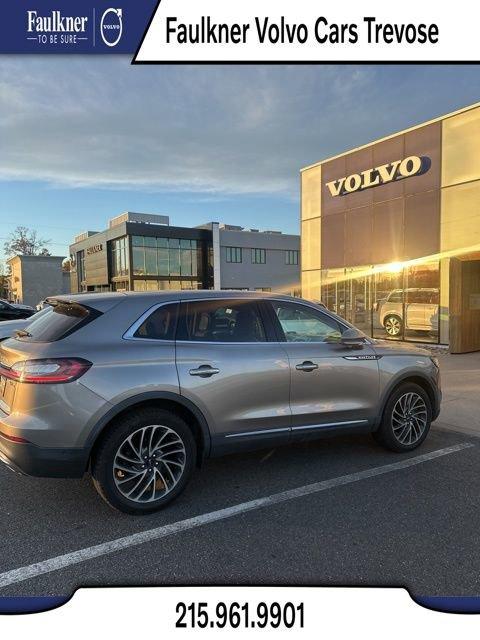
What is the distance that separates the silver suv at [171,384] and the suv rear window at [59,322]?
0.01 meters

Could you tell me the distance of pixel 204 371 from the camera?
11.8ft

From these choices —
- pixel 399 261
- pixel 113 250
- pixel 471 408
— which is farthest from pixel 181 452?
pixel 113 250

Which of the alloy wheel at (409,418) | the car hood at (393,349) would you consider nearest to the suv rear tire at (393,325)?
the car hood at (393,349)

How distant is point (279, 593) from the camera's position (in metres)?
2.58

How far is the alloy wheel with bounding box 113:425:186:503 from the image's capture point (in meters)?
3.37

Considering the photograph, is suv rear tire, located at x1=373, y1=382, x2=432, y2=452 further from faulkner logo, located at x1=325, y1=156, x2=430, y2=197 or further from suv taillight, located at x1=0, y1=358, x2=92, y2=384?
faulkner logo, located at x1=325, y1=156, x2=430, y2=197

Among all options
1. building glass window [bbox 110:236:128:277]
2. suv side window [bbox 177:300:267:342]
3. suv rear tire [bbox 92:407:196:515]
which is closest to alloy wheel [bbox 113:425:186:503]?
suv rear tire [bbox 92:407:196:515]

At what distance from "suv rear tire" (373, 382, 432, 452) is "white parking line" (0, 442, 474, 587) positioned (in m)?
0.22

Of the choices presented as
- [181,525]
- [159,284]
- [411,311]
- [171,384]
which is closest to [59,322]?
[171,384]

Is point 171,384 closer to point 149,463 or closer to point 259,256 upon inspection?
point 149,463

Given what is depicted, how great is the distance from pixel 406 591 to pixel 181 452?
1.78 metres

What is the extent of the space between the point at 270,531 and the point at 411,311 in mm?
11094

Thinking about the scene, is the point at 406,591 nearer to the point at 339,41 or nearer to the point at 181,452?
the point at 181,452

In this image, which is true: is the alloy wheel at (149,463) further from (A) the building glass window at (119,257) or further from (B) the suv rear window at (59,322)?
(A) the building glass window at (119,257)
